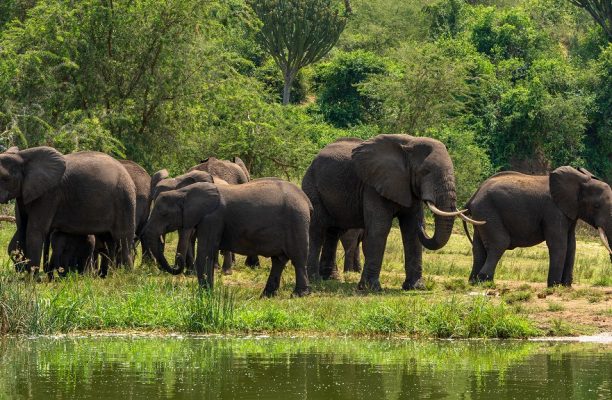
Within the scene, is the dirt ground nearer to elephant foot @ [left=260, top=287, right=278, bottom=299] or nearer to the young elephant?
the young elephant

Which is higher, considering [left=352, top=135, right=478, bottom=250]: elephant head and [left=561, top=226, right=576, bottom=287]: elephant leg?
[left=352, top=135, right=478, bottom=250]: elephant head

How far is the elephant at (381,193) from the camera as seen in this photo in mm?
21281

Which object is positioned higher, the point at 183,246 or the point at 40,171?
the point at 40,171

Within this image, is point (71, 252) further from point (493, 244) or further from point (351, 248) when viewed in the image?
point (493, 244)

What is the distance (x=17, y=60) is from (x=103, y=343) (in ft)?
47.4

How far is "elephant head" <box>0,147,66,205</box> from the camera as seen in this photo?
830 inches

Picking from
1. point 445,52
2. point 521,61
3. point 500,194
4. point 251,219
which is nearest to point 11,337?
point 251,219

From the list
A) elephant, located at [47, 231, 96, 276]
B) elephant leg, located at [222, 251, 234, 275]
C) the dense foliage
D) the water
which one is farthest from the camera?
the dense foliage

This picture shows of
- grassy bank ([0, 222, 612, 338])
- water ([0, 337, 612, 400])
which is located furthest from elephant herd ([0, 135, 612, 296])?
water ([0, 337, 612, 400])

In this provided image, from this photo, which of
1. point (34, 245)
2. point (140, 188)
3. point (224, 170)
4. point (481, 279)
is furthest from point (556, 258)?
point (34, 245)

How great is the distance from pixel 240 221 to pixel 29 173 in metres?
3.55

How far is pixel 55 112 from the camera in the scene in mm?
31062

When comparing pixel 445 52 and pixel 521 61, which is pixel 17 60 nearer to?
pixel 445 52

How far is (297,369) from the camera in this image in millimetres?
14578
